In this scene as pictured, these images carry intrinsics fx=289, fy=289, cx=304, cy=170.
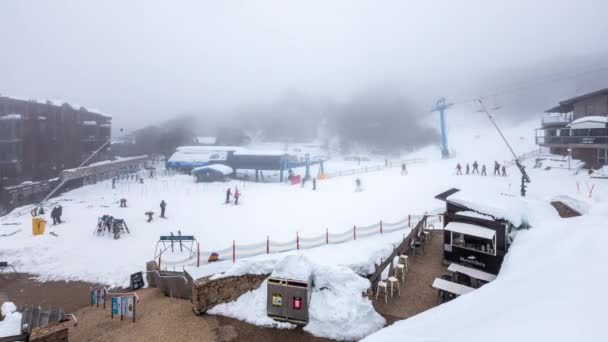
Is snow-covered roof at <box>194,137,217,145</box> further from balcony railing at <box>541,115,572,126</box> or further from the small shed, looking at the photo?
balcony railing at <box>541,115,572,126</box>

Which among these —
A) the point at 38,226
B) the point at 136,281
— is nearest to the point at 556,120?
the point at 136,281

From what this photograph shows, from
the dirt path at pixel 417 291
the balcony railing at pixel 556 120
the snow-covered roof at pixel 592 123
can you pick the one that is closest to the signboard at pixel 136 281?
the dirt path at pixel 417 291

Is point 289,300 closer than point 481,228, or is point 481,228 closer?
point 289,300

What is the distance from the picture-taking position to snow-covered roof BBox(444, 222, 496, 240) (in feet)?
40.3

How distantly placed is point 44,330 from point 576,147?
4722 cm

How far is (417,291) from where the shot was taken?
38.1ft

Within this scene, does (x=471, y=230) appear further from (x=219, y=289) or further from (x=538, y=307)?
(x=219, y=289)

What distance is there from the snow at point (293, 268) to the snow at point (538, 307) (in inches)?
148

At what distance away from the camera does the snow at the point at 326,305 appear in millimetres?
8859

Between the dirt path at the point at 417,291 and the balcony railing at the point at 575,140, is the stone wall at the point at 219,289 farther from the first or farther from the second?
the balcony railing at the point at 575,140

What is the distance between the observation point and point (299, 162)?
5331 centimetres

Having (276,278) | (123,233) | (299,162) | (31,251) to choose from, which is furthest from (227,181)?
(276,278)

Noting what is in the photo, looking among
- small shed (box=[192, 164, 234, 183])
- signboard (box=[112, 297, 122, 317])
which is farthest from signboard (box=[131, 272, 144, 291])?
small shed (box=[192, 164, 234, 183])

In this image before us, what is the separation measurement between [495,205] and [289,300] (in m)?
10.4
